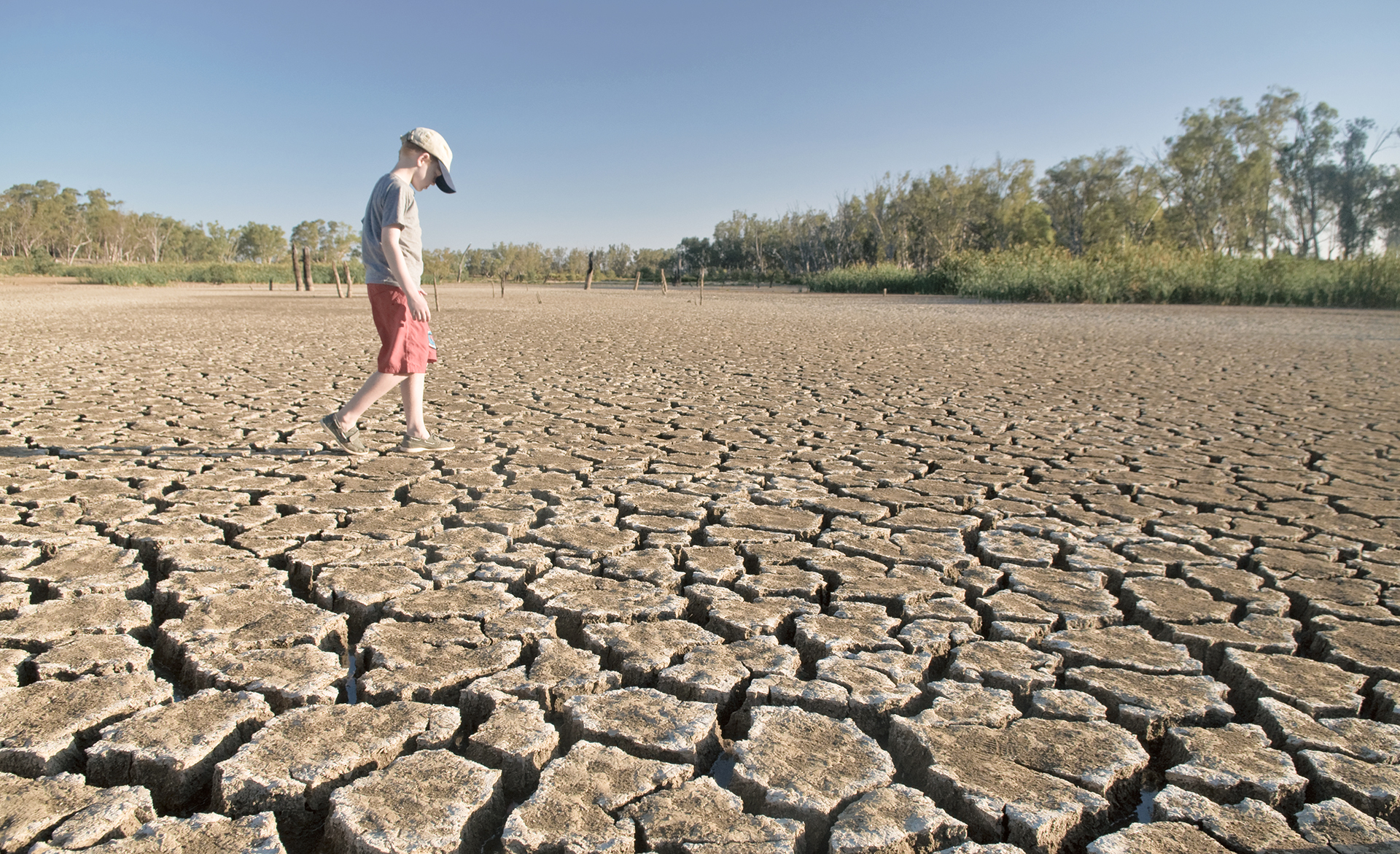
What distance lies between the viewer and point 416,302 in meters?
3.89

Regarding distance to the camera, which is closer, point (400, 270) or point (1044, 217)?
point (400, 270)

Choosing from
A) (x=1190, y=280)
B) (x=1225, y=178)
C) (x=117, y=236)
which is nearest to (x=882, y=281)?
(x=1190, y=280)

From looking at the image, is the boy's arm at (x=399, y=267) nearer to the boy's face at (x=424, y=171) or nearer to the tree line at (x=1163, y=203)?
the boy's face at (x=424, y=171)

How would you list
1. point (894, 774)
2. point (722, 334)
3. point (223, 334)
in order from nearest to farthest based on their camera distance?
point (894, 774) → point (223, 334) → point (722, 334)

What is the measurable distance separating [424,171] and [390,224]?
1.03 ft

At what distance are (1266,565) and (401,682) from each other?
2883 mm

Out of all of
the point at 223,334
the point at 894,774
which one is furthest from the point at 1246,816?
the point at 223,334

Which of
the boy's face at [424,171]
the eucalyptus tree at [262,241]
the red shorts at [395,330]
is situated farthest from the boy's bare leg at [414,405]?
the eucalyptus tree at [262,241]

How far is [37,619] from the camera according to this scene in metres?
2.20

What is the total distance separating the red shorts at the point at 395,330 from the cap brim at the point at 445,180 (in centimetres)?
54

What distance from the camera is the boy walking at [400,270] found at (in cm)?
383

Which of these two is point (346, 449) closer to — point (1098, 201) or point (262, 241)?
point (1098, 201)

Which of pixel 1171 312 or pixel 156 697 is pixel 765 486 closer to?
pixel 156 697

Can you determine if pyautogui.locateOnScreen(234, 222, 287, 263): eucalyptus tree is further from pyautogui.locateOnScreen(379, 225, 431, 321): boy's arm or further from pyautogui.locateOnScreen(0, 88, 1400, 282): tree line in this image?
pyautogui.locateOnScreen(379, 225, 431, 321): boy's arm
